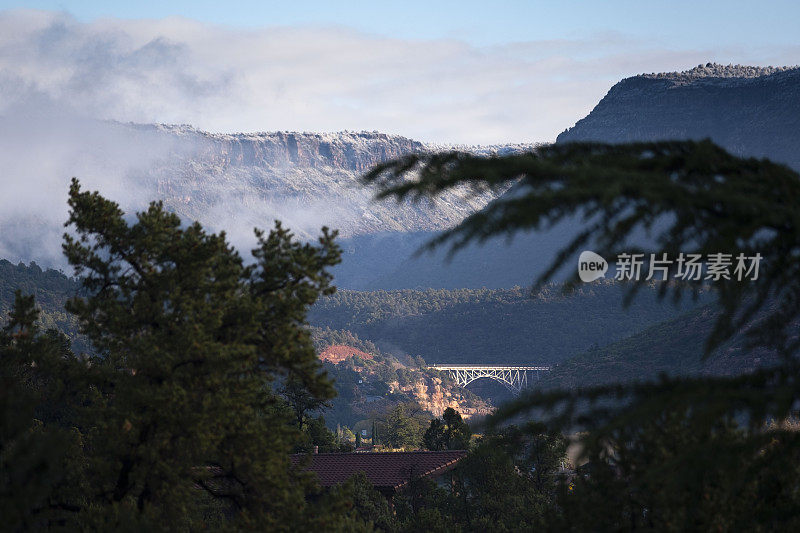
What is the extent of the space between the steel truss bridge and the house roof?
299 ft

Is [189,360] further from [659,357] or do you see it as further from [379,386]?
[379,386]

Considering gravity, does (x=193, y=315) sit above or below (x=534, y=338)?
above

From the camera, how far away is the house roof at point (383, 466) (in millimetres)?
30234

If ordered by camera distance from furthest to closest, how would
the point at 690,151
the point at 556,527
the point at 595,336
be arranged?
the point at 595,336 < the point at 556,527 < the point at 690,151

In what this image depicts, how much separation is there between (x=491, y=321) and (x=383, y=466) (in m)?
120

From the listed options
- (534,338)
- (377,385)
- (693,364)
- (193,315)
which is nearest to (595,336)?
(534,338)

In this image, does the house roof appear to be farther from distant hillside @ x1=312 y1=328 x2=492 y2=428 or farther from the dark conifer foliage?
distant hillside @ x1=312 y1=328 x2=492 y2=428

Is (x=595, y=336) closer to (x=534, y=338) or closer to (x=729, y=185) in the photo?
(x=534, y=338)

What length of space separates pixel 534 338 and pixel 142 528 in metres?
132

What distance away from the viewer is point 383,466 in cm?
3184

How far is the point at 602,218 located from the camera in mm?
6191

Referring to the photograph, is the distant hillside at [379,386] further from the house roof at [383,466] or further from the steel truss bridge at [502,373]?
the house roof at [383,466]

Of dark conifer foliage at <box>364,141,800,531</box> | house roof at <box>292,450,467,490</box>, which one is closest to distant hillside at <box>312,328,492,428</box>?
house roof at <box>292,450,467,490</box>

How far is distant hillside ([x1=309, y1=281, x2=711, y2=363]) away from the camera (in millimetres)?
127438
